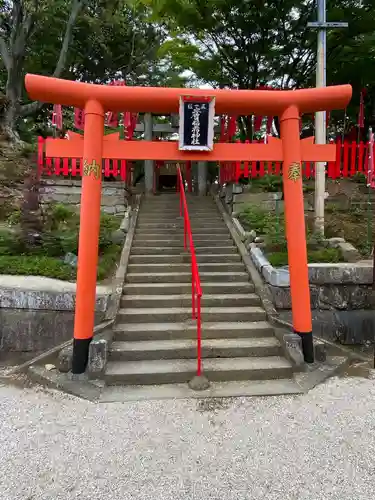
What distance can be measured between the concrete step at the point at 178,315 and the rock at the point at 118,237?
204 cm

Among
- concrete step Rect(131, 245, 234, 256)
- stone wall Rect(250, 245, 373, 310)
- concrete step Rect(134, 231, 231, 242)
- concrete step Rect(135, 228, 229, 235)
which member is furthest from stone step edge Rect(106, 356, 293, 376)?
concrete step Rect(135, 228, 229, 235)

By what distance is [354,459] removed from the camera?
105 inches

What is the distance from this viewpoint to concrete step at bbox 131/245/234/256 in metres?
6.52

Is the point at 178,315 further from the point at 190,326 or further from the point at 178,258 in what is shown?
the point at 178,258

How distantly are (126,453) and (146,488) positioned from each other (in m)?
0.41

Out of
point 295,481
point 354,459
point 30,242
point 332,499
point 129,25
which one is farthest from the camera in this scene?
point 129,25

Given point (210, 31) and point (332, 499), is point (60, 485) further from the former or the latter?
point (210, 31)

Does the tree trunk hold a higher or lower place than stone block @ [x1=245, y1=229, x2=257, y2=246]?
higher

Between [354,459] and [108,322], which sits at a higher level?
→ [108,322]

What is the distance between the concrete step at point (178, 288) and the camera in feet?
17.5

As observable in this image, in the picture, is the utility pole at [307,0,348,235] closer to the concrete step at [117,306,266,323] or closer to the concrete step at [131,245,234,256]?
the concrete step at [131,245,234,256]

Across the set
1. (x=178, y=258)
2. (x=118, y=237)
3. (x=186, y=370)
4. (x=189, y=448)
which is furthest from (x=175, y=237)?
(x=189, y=448)

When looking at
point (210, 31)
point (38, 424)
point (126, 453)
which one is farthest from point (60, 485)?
point (210, 31)

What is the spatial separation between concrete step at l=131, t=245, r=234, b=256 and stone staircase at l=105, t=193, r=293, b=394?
0.06 ft
